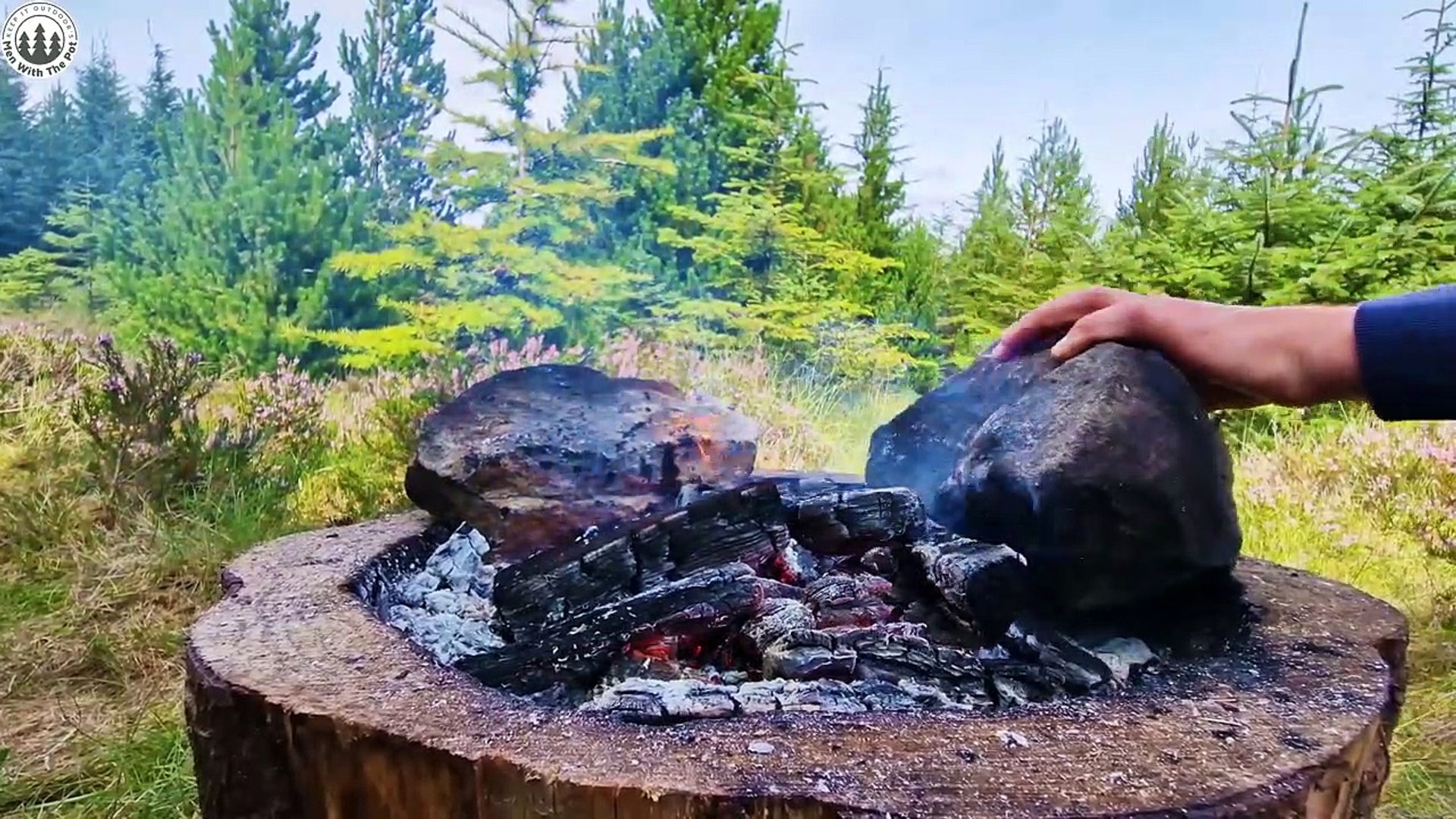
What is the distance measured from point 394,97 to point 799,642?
6.67ft

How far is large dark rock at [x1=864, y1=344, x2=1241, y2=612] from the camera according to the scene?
3.45 feet

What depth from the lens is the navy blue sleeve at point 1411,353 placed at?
93 cm

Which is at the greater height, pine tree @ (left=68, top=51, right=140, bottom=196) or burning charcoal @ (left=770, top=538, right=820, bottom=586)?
pine tree @ (left=68, top=51, right=140, bottom=196)

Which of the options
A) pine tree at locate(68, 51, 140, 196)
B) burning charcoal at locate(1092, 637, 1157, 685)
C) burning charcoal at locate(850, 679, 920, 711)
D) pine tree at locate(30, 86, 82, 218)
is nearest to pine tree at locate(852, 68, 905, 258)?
burning charcoal at locate(1092, 637, 1157, 685)

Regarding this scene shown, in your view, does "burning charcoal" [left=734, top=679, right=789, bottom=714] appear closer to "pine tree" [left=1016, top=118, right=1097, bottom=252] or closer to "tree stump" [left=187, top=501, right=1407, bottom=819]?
"tree stump" [left=187, top=501, right=1407, bottom=819]

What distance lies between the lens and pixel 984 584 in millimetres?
1184

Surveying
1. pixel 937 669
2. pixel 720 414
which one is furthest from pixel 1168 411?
pixel 720 414

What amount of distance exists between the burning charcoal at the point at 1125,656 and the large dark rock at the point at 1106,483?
0.05m

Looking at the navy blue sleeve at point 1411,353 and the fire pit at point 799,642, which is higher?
the navy blue sleeve at point 1411,353

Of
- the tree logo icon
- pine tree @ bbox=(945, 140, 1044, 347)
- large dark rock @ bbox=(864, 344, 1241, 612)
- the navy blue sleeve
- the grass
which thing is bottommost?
the grass

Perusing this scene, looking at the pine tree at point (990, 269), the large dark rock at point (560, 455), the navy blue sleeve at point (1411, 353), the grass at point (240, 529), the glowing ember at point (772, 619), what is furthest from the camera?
the pine tree at point (990, 269)

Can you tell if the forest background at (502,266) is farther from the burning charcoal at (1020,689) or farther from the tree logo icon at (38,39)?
the burning charcoal at (1020,689)

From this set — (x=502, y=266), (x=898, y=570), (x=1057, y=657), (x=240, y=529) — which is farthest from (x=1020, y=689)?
(x=240, y=529)

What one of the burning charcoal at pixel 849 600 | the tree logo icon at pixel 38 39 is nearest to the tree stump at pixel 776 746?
the burning charcoal at pixel 849 600
